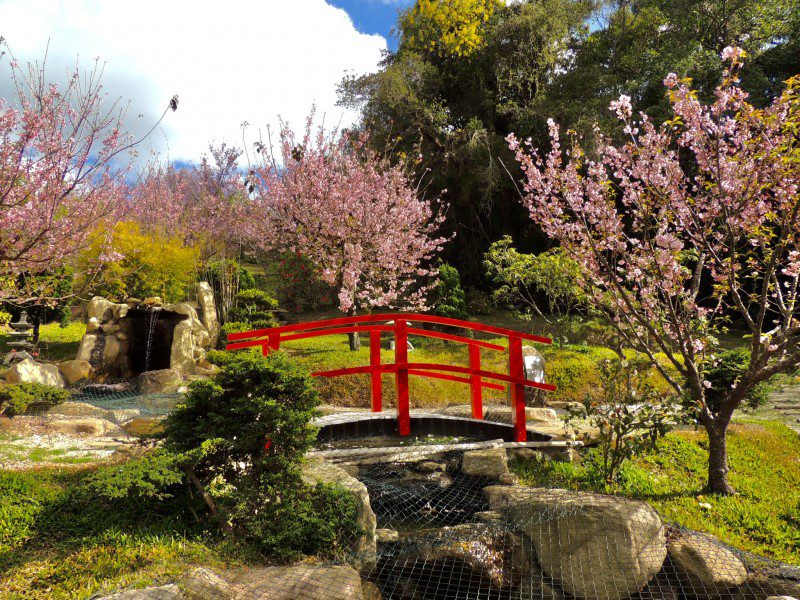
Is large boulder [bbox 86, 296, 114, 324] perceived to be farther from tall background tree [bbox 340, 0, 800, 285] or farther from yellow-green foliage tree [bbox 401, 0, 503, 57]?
yellow-green foliage tree [bbox 401, 0, 503, 57]

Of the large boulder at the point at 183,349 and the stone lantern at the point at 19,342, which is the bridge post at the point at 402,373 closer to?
the large boulder at the point at 183,349

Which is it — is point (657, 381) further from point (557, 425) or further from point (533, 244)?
point (533, 244)

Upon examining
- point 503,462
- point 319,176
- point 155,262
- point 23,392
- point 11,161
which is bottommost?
point 503,462

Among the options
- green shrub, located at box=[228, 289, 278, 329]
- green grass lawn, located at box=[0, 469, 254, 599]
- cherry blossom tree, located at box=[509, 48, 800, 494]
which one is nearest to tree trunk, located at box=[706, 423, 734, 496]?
cherry blossom tree, located at box=[509, 48, 800, 494]

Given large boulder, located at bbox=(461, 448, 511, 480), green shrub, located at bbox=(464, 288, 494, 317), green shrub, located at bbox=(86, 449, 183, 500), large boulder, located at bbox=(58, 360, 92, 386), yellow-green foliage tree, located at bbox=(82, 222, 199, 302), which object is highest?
yellow-green foliage tree, located at bbox=(82, 222, 199, 302)

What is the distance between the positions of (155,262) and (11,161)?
755 centimetres

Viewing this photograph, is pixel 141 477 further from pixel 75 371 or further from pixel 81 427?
pixel 75 371

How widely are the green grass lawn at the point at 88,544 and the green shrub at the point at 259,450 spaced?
0.33 m

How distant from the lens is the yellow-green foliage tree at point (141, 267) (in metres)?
13.3

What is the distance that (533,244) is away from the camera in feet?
62.4

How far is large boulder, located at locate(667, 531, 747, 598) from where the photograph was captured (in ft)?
13.8

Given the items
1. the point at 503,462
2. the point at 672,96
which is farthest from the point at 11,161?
the point at 672,96

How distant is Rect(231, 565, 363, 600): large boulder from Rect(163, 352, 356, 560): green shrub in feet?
1.32

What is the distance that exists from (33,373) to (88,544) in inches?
300
